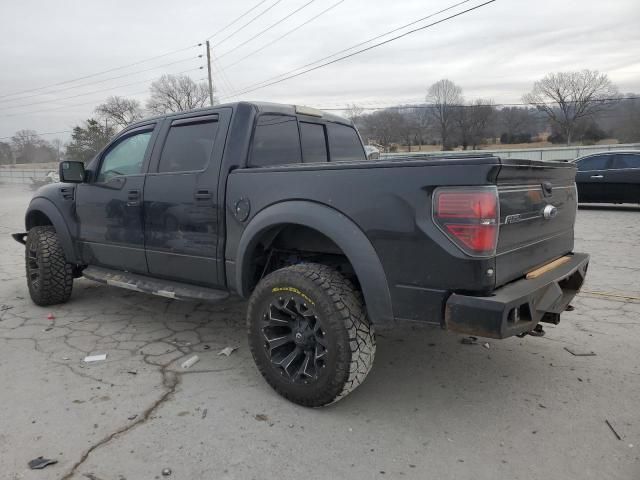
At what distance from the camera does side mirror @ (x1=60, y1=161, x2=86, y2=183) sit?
14.6 ft

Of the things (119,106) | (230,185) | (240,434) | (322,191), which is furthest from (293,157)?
(119,106)

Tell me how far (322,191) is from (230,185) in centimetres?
82

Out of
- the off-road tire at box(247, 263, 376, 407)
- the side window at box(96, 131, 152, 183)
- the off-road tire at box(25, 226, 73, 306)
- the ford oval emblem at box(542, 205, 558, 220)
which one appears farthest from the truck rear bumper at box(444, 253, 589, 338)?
the off-road tire at box(25, 226, 73, 306)

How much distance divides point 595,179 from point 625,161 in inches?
30.1

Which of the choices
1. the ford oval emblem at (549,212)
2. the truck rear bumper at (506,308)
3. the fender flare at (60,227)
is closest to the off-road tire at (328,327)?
the truck rear bumper at (506,308)

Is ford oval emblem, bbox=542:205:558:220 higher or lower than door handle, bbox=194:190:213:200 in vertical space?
lower

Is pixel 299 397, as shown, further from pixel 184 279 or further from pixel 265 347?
pixel 184 279

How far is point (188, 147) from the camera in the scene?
380 centimetres

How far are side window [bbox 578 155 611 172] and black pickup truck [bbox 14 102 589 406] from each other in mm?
10280

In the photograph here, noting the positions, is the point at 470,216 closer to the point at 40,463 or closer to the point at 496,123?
the point at 40,463

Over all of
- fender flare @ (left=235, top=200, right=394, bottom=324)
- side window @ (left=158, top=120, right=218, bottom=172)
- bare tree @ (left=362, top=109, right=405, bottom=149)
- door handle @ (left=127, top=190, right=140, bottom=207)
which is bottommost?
fender flare @ (left=235, top=200, right=394, bottom=324)

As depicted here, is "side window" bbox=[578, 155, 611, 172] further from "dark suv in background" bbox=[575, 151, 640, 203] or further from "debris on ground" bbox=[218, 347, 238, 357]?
"debris on ground" bbox=[218, 347, 238, 357]

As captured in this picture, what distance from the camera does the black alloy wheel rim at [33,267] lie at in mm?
4973

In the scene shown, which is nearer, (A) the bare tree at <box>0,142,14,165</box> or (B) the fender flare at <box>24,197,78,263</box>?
(B) the fender flare at <box>24,197,78,263</box>
